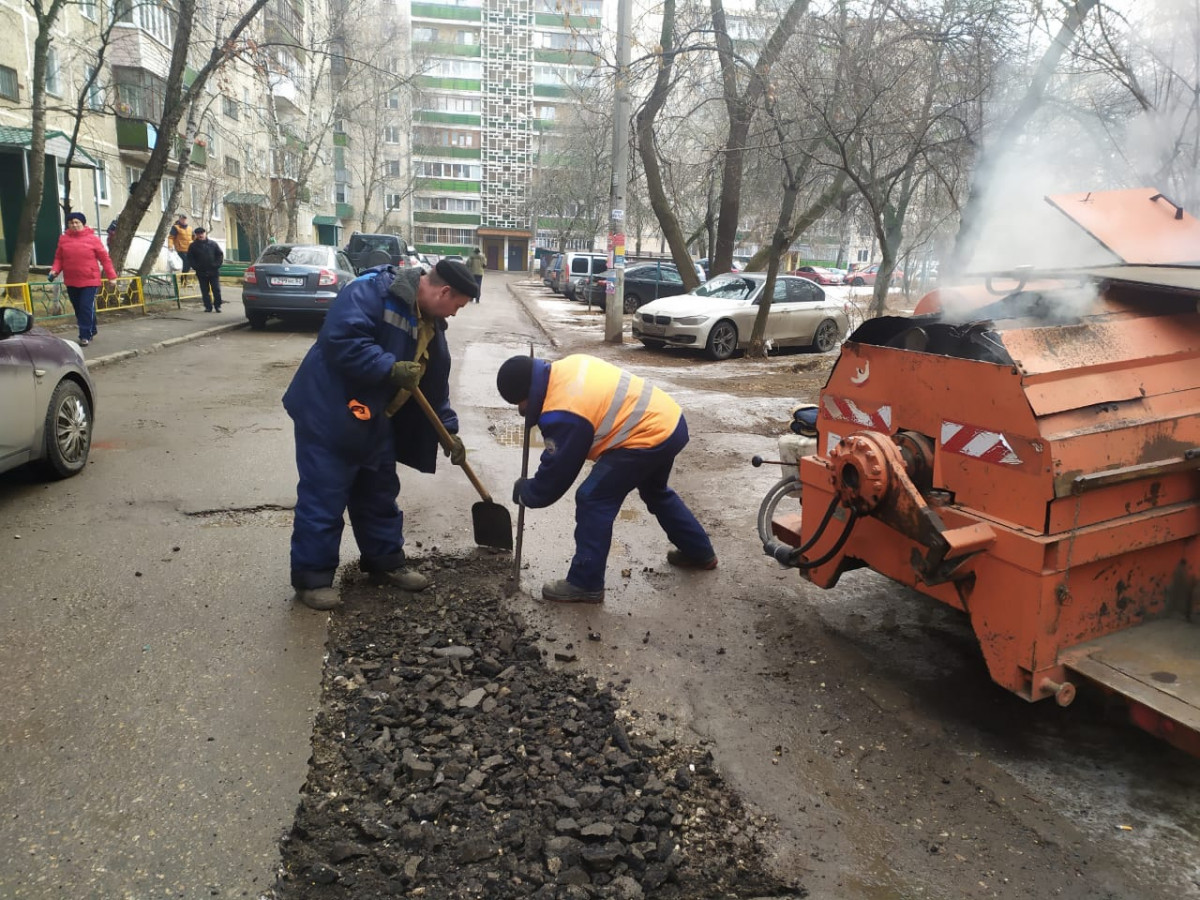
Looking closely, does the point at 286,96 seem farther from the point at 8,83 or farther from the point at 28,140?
the point at 28,140

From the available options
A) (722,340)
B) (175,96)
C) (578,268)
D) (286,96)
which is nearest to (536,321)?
(722,340)

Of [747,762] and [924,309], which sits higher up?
[924,309]

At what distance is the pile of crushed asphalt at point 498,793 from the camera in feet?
7.18

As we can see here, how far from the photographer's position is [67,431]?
5625mm

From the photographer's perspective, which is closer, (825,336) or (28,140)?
(825,336)

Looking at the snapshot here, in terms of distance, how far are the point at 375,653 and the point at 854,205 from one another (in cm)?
2127

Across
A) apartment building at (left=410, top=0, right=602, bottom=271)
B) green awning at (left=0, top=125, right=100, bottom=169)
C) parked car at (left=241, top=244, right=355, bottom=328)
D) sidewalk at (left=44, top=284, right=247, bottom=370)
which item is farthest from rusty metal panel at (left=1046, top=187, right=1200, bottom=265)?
apartment building at (left=410, top=0, right=602, bottom=271)

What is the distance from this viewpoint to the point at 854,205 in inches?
860

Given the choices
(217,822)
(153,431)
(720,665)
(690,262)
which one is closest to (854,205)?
(690,262)

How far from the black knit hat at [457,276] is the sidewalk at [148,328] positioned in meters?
8.52

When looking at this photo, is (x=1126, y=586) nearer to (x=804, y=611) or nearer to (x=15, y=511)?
(x=804, y=611)

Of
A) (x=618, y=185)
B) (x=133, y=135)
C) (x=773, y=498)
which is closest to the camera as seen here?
(x=773, y=498)

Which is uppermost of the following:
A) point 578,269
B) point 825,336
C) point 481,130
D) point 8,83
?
point 481,130

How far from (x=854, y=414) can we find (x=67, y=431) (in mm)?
5187
